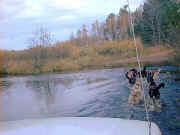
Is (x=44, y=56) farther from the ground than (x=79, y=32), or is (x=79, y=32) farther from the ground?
(x=79, y=32)

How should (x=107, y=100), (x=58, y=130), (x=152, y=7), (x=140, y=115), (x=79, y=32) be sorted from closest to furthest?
(x=58, y=130), (x=140, y=115), (x=107, y=100), (x=152, y=7), (x=79, y=32)

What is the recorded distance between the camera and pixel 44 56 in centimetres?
3388

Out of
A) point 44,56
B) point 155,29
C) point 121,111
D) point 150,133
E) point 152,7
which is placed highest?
point 152,7

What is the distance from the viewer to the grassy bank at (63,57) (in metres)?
31.6

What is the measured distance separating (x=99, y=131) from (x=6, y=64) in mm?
35160

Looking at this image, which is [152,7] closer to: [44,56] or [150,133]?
[44,56]

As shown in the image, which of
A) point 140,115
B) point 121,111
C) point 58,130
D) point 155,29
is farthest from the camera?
point 155,29

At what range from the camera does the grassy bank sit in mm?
31625

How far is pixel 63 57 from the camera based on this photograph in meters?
35.2

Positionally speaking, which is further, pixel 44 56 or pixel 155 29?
pixel 44 56

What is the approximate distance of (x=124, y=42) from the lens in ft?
115

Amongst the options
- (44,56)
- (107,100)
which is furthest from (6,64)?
(107,100)

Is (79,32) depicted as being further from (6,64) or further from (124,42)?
(6,64)

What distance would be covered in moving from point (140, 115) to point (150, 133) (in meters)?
4.65
